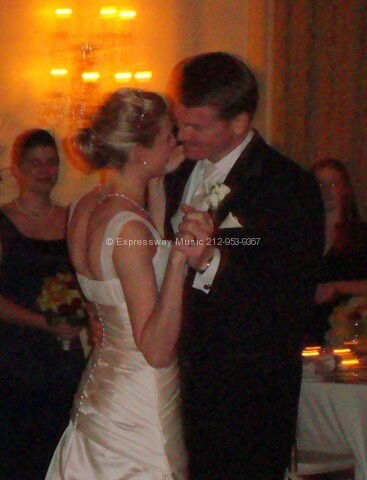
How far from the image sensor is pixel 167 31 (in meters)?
4.83

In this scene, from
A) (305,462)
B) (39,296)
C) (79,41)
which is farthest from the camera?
(79,41)

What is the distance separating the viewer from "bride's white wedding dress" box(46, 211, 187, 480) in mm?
2072

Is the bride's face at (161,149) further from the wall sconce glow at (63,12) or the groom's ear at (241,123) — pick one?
the wall sconce glow at (63,12)

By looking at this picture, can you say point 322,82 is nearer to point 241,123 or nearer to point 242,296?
point 241,123

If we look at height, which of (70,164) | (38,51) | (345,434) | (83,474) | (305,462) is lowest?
(305,462)

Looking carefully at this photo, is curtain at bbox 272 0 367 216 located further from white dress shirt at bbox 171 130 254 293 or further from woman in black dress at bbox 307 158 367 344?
white dress shirt at bbox 171 130 254 293

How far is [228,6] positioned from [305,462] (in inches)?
119

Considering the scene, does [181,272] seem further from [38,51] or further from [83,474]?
[38,51]

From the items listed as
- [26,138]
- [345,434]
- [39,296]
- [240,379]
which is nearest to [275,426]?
[240,379]

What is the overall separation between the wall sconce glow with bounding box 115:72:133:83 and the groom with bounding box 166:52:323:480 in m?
2.43

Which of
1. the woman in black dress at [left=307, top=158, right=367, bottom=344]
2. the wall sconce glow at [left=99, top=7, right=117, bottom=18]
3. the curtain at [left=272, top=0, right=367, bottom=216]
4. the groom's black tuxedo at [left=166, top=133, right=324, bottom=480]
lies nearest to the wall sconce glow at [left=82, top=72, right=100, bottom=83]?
the wall sconce glow at [left=99, top=7, right=117, bottom=18]

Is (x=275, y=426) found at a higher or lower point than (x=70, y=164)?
lower

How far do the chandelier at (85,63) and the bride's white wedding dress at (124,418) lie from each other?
2.83 m

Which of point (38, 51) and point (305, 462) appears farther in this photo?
point (38, 51)
